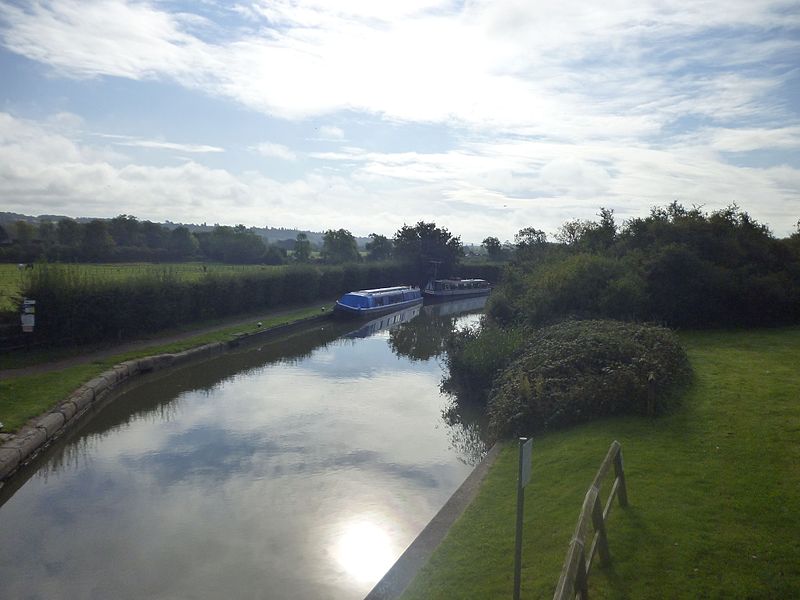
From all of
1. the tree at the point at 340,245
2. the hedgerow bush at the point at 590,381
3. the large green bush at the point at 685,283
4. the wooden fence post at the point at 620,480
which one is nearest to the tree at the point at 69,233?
the tree at the point at 340,245

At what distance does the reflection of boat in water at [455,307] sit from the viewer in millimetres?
40906

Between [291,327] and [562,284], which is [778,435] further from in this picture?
[291,327]

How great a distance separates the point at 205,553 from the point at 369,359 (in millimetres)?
14374

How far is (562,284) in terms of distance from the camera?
721 inches

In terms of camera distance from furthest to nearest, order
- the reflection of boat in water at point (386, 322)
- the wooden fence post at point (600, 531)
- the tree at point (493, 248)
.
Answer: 1. the tree at point (493, 248)
2. the reflection of boat in water at point (386, 322)
3. the wooden fence post at point (600, 531)

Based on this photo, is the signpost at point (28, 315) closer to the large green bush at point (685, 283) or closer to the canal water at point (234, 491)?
the canal water at point (234, 491)

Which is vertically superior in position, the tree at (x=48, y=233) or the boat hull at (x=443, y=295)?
the tree at (x=48, y=233)

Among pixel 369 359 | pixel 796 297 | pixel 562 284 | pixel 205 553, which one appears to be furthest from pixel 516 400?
pixel 796 297

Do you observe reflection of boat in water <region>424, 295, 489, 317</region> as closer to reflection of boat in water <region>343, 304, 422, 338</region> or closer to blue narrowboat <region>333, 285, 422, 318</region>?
reflection of boat in water <region>343, 304, 422, 338</region>

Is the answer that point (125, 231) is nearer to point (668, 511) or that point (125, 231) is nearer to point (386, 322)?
point (386, 322)

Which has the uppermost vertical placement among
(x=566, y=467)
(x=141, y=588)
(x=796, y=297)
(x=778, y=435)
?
(x=796, y=297)

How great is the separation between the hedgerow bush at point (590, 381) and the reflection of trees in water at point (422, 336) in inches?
365

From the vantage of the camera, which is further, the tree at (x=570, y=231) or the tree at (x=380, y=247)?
the tree at (x=380, y=247)

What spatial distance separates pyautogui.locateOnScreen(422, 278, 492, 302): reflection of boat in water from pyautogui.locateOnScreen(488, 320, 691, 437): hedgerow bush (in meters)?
34.4
